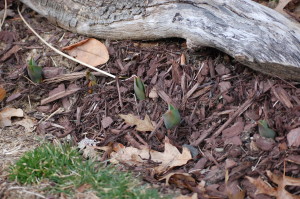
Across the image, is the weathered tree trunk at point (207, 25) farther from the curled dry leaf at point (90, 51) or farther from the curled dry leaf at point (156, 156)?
the curled dry leaf at point (156, 156)

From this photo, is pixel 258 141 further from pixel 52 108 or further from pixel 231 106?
pixel 52 108

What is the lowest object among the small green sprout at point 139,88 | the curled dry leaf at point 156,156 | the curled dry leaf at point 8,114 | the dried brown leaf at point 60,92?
the curled dry leaf at point 8,114

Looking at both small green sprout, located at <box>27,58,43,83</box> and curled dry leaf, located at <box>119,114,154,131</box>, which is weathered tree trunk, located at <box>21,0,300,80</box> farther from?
curled dry leaf, located at <box>119,114,154,131</box>

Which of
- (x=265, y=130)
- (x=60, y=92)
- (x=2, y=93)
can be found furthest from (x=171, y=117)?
(x=2, y=93)

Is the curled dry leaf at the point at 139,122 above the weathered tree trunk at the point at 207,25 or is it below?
below

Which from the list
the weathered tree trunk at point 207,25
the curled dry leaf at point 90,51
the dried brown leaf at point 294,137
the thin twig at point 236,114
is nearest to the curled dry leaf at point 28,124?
the curled dry leaf at point 90,51

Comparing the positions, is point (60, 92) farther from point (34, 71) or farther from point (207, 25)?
point (207, 25)
